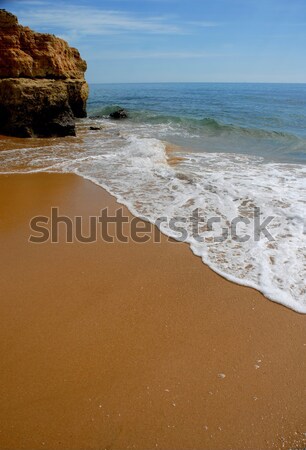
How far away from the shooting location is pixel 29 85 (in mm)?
12023

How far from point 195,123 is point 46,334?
1711 cm

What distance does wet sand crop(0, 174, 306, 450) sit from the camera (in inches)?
89.2

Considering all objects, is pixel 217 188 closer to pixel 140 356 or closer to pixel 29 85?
pixel 140 356

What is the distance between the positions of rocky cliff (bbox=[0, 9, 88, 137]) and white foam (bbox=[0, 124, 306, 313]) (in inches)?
71.8

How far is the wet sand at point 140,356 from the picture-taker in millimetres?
2266

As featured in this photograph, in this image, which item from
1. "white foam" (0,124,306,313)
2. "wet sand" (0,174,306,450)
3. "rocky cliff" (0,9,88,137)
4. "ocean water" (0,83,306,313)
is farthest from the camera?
"rocky cliff" (0,9,88,137)

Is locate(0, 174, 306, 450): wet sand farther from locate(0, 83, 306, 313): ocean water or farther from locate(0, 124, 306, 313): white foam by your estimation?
locate(0, 83, 306, 313): ocean water

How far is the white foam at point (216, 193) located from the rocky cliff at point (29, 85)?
1.82m

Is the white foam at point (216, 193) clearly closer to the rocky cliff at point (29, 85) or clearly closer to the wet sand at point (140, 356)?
the wet sand at point (140, 356)

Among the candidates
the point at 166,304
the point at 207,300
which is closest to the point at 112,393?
the point at 166,304

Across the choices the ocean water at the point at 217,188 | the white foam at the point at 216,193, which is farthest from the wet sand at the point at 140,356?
the ocean water at the point at 217,188

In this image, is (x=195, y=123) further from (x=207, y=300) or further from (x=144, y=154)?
(x=207, y=300)

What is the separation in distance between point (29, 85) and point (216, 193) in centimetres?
879

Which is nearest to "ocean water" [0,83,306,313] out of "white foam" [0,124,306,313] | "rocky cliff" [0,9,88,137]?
"white foam" [0,124,306,313]
